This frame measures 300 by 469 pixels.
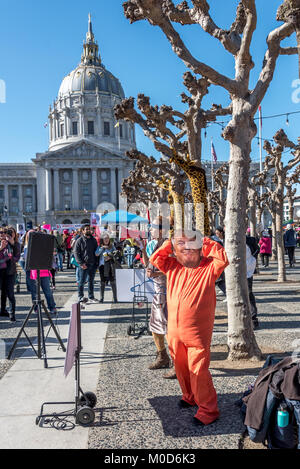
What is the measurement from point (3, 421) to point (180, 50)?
5.39 meters

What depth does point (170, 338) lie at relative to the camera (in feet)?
13.1

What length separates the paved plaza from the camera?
139 inches

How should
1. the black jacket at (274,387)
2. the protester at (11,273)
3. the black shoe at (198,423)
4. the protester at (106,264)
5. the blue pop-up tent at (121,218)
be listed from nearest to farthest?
the black jacket at (274,387)
the black shoe at (198,423)
the protester at (11,273)
the protester at (106,264)
the blue pop-up tent at (121,218)

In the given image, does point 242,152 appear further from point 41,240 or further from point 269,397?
point 269,397

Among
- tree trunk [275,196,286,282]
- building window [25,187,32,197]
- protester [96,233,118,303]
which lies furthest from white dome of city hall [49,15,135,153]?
protester [96,233,118,303]

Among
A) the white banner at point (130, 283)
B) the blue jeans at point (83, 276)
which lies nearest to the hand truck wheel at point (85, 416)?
the white banner at point (130, 283)

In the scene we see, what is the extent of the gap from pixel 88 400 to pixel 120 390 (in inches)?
27.1

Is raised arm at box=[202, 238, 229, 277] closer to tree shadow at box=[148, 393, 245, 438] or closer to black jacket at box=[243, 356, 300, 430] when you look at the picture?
black jacket at box=[243, 356, 300, 430]

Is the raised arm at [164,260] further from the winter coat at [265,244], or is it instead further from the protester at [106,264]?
the winter coat at [265,244]

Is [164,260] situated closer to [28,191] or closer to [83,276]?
[83,276]

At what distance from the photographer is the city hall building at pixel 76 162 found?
294ft

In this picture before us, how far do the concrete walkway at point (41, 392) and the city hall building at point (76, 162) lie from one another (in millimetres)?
79531
